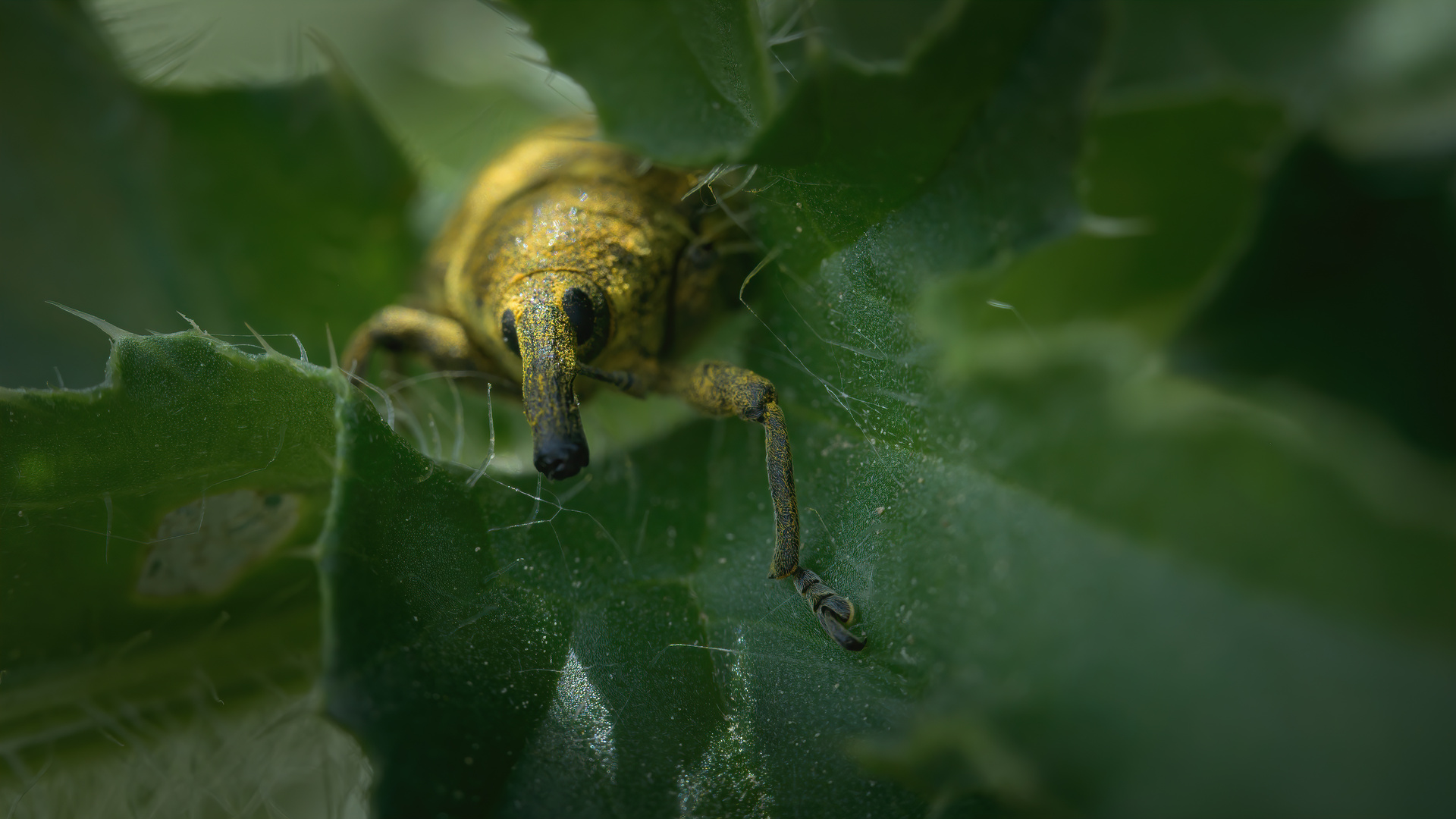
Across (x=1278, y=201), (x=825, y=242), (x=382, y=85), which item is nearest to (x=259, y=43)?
(x=382, y=85)

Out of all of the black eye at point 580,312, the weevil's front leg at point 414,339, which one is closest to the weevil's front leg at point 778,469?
the black eye at point 580,312

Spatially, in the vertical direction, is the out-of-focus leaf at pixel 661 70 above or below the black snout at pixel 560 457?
above

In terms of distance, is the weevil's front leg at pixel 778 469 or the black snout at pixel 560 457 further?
the black snout at pixel 560 457

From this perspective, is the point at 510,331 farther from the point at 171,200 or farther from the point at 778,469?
the point at 171,200

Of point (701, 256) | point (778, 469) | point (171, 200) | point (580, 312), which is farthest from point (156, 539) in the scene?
point (701, 256)

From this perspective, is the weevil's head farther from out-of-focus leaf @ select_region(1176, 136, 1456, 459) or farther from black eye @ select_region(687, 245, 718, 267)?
out-of-focus leaf @ select_region(1176, 136, 1456, 459)

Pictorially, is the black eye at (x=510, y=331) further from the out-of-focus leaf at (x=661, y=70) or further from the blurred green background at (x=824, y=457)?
the out-of-focus leaf at (x=661, y=70)

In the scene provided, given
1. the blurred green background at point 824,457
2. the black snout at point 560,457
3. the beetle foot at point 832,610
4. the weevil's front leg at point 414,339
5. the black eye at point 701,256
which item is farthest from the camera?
the weevil's front leg at point 414,339
